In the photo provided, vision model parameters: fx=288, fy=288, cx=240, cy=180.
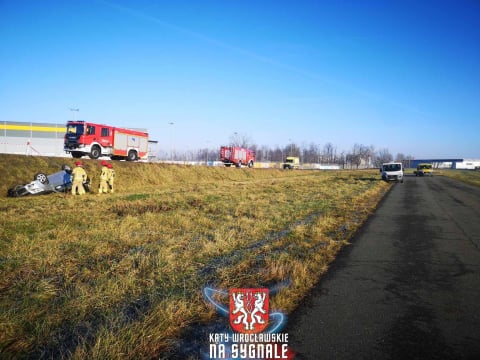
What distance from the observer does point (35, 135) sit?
40.9 m

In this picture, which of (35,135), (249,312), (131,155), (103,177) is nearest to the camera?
(249,312)

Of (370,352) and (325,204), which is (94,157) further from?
(370,352)

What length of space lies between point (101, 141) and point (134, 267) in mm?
19374

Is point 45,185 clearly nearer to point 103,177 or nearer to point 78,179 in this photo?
point 78,179

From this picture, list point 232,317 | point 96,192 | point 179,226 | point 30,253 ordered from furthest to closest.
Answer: point 96,192 → point 179,226 → point 30,253 → point 232,317

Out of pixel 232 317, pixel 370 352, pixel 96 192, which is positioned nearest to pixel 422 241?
pixel 370 352

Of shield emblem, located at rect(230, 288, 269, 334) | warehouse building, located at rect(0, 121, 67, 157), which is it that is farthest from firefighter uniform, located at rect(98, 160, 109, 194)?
warehouse building, located at rect(0, 121, 67, 157)

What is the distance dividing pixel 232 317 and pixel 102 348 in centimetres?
143

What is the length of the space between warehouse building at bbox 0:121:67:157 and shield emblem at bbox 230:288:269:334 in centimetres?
4203

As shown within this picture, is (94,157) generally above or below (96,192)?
above

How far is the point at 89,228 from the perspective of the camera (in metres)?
7.91

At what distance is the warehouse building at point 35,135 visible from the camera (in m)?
38.8

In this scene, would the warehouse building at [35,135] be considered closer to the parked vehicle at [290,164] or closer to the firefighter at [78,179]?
the firefighter at [78,179]

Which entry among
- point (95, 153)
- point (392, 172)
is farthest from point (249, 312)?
point (392, 172)
